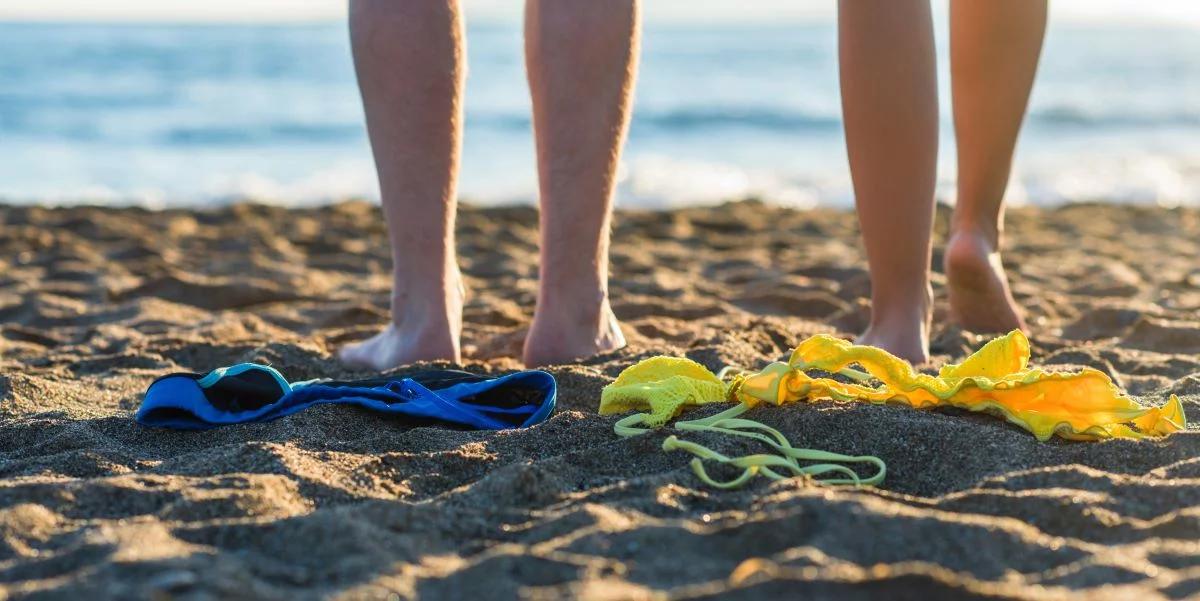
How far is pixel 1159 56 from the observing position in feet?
79.7

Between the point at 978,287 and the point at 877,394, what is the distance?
0.99 metres

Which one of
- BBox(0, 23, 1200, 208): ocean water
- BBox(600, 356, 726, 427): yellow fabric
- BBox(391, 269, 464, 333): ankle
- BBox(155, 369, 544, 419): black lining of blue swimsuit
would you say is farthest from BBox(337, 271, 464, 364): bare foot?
BBox(0, 23, 1200, 208): ocean water

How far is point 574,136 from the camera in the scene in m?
2.49

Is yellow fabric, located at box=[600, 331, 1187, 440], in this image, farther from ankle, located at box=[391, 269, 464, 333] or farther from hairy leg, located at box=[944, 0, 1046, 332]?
hairy leg, located at box=[944, 0, 1046, 332]

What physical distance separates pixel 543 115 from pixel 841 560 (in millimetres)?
1423

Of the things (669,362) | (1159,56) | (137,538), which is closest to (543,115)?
(669,362)

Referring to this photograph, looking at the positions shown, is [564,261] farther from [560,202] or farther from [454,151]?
[454,151]

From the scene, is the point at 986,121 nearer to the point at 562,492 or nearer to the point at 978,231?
the point at 978,231

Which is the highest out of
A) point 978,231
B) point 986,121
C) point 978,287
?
point 986,121

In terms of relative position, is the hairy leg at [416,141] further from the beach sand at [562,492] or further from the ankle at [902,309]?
the ankle at [902,309]

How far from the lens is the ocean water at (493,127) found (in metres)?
8.40

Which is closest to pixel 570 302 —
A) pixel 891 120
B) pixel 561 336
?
pixel 561 336

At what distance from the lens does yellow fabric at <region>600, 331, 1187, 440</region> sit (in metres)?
1.87

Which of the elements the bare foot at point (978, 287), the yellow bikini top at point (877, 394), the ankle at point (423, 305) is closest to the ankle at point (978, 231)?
the bare foot at point (978, 287)
